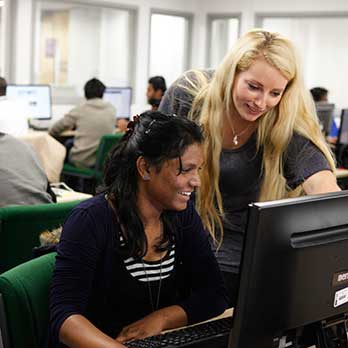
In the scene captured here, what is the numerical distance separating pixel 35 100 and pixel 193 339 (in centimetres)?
661

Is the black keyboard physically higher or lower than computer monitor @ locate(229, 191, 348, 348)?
lower

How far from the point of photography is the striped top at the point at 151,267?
5.85ft

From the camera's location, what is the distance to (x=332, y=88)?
9188mm

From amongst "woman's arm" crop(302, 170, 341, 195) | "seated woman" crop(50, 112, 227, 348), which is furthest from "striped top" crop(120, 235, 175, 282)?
"woman's arm" crop(302, 170, 341, 195)

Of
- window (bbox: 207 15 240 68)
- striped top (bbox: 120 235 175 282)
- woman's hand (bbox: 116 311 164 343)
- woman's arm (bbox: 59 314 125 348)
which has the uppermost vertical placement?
window (bbox: 207 15 240 68)

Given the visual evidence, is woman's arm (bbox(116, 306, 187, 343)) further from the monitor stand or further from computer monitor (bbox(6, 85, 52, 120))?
computer monitor (bbox(6, 85, 52, 120))

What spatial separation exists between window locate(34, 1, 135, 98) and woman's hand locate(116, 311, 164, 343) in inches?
276

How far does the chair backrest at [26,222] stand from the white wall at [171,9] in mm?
5765

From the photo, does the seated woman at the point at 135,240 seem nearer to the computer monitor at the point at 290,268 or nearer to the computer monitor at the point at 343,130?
the computer monitor at the point at 290,268

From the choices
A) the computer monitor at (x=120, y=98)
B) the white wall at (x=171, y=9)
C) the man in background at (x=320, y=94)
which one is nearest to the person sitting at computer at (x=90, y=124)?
the computer monitor at (x=120, y=98)

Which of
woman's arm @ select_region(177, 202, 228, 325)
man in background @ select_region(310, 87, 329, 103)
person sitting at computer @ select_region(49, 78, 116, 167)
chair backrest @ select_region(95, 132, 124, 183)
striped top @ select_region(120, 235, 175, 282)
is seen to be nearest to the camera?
striped top @ select_region(120, 235, 175, 282)

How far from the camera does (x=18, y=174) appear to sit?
3.12m

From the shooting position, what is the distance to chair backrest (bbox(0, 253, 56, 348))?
1.61 metres

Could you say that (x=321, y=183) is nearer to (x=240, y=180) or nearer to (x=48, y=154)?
(x=240, y=180)
